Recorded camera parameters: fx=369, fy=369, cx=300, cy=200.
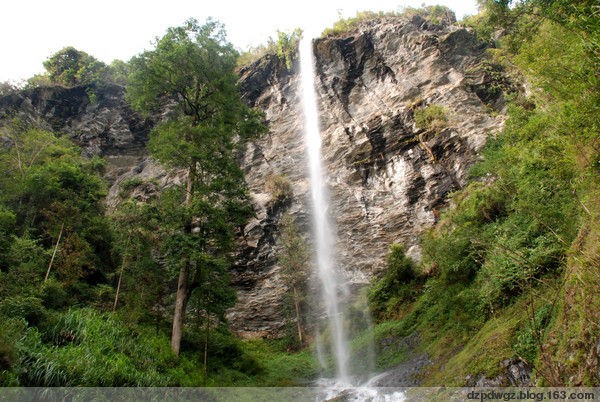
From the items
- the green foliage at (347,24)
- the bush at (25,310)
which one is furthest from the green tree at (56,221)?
the green foliage at (347,24)

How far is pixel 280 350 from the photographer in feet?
58.5

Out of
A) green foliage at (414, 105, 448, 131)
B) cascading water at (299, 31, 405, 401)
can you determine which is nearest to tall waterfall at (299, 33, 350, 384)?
cascading water at (299, 31, 405, 401)

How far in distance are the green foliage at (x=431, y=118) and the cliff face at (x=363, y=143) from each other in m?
0.12

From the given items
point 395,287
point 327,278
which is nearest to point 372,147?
point 327,278

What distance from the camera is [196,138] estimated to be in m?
11.5

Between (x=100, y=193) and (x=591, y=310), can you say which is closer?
(x=591, y=310)

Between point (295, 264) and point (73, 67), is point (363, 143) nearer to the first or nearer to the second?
point (295, 264)

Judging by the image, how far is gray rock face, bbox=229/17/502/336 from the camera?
19.0m

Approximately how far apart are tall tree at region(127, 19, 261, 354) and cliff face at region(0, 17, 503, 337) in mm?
7752

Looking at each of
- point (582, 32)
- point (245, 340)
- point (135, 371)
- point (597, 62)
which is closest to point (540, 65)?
point (582, 32)

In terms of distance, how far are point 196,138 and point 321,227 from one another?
11159 millimetres

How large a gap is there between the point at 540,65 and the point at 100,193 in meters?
17.7

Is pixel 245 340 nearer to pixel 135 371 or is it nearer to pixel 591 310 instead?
pixel 135 371

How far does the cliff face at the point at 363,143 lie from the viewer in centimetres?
1914
